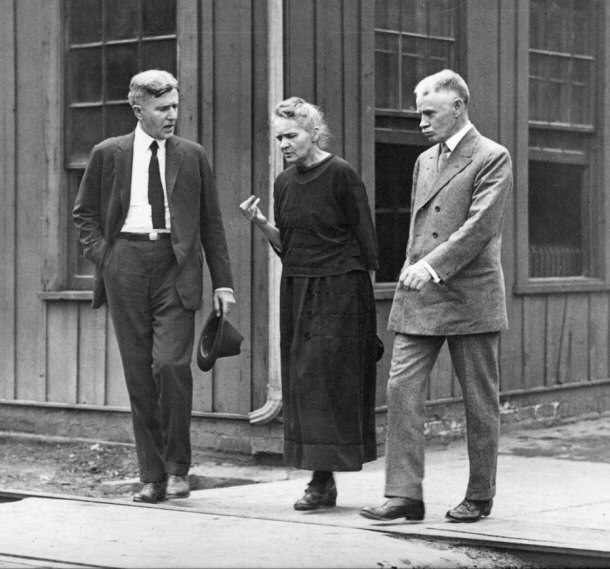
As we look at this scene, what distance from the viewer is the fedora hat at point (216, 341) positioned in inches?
285

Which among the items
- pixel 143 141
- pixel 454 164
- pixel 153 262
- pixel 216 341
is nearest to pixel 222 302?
pixel 216 341

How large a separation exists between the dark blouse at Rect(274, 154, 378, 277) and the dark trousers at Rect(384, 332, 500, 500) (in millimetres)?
483

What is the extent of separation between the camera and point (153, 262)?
23.6 feet

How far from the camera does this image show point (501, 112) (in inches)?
415

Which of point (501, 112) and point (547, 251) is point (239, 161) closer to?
point (501, 112)

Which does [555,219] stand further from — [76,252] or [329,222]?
[329,222]

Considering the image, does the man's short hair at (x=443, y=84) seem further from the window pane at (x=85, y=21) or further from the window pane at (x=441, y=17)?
the window pane at (x=85, y=21)

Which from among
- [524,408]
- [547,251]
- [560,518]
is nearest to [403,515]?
[560,518]

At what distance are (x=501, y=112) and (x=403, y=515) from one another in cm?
458

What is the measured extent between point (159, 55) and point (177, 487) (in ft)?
11.3

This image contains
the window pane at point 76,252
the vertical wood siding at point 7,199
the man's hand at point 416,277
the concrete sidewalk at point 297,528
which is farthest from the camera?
the vertical wood siding at point 7,199

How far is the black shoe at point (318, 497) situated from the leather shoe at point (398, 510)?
0.36m

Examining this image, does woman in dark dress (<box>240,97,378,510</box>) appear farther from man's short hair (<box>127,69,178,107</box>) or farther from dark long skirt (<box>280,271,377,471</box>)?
man's short hair (<box>127,69,178,107</box>)

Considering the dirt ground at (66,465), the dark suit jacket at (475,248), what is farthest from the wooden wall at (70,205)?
the dark suit jacket at (475,248)
